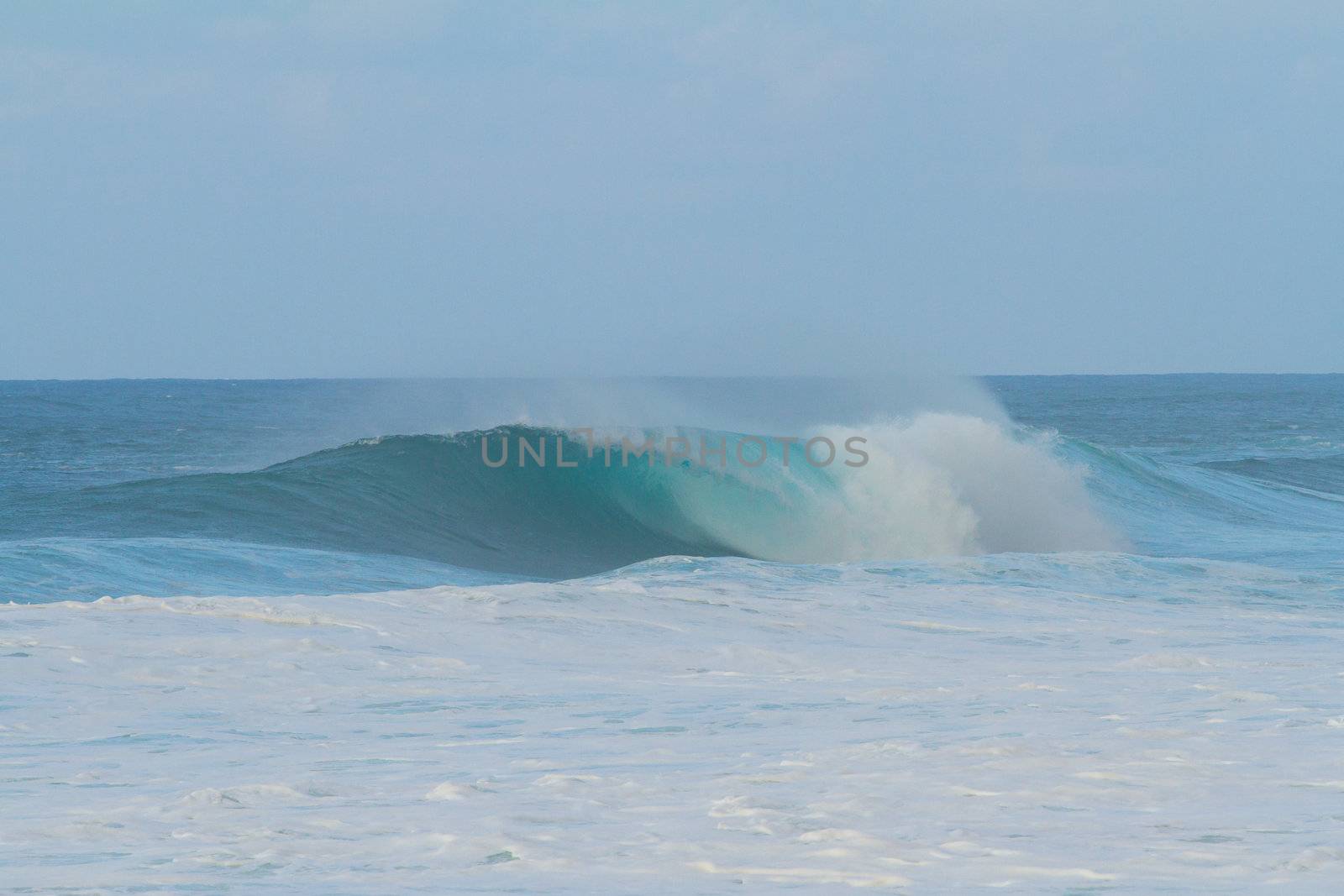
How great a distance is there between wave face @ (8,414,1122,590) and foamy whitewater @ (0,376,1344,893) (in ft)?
0.21

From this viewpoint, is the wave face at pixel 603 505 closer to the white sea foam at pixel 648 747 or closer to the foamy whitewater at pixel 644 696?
the foamy whitewater at pixel 644 696

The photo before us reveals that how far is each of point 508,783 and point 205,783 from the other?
840 millimetres

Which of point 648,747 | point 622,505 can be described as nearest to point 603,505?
point 622,505

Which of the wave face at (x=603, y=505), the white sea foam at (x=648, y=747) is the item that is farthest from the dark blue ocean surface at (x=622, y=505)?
the white sea foam at (x=648, y=747)

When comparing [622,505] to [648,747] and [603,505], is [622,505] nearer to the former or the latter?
[603,505]

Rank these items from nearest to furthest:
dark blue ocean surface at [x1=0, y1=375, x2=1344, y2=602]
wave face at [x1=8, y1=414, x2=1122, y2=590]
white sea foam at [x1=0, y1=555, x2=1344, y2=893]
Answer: white sea foam at [x1=0, y1=555, x2=1344, y2=893] → dark blue ocean surface at [x1=0, y1=375, x2=1344, y2=602] → wave face at [x1=8, y1=414, x2=1122, y2=590]

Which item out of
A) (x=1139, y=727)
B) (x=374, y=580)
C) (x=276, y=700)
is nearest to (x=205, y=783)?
(x=276, y=700)

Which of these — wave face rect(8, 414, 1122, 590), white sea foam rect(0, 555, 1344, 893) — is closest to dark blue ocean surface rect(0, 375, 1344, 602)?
wave face rect(8, 414, 1122, 590)

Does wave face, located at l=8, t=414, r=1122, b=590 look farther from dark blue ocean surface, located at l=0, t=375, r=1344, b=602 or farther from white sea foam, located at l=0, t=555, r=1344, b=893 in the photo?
white sea foam, located at l=0, t=555, r=1344, b=893

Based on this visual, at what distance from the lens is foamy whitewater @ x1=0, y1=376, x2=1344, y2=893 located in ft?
10.1

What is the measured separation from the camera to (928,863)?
3.00 metres

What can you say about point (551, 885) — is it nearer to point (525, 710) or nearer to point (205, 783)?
point (205, 783)

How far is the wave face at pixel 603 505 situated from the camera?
1155cm

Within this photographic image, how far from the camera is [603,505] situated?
14.0 meters
